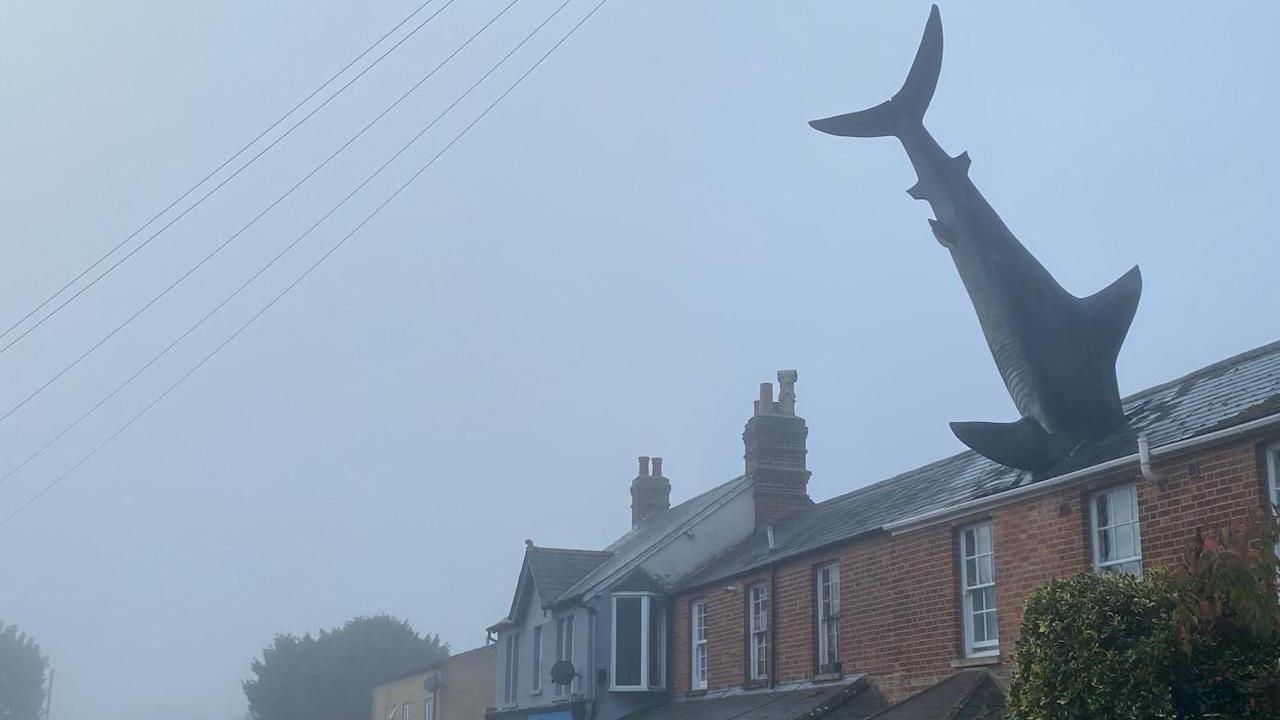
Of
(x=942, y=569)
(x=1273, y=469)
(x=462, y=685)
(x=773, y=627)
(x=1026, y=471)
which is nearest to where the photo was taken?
(x=1273, y=469)

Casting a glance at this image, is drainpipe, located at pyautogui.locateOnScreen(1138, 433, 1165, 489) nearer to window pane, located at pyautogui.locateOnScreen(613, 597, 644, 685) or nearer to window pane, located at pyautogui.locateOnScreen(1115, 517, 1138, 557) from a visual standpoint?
window pane, located at pyautogui.locateOnScreen(1115, 517, 1138, 557)

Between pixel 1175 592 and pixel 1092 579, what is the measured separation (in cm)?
135

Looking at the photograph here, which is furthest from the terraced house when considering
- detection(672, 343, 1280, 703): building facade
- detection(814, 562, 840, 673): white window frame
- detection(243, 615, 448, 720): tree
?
detection(243, 615, 448, 720): tree

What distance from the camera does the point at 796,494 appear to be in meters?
28.6

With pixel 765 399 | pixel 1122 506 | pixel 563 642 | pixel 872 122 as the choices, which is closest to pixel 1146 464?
pixel 1122 506

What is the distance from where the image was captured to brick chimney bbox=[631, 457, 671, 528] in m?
35.6

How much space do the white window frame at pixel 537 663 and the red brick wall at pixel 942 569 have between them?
8.51 m

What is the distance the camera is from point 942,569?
17141 mm

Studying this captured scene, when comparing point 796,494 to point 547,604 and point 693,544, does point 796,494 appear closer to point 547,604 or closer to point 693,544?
point 693,544

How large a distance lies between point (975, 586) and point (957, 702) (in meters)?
1.83

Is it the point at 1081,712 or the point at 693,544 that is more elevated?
the point at 693,544

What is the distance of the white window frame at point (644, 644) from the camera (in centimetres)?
2689

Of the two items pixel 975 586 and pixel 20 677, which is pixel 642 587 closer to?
pixel 975 586

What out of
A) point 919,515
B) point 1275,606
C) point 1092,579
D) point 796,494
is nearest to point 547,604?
point 796,494
